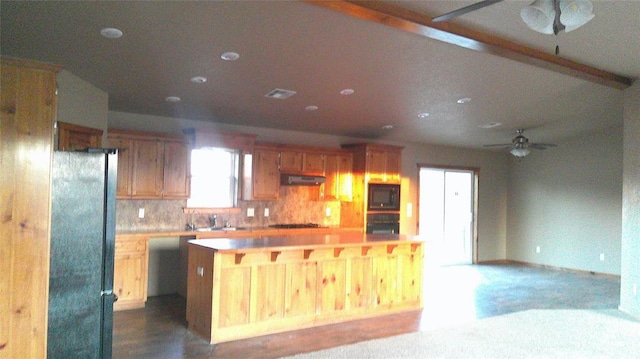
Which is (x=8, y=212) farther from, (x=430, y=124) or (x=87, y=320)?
(x=430, y=124)

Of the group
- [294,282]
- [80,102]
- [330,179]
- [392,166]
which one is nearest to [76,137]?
[80,102]

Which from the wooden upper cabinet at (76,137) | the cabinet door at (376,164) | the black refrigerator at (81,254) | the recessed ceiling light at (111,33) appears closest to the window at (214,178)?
the wooden upper cabinet at (76,137)

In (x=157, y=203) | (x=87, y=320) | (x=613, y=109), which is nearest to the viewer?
(x=87, y=320)

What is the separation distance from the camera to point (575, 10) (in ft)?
8.18

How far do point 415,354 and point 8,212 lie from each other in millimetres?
3292

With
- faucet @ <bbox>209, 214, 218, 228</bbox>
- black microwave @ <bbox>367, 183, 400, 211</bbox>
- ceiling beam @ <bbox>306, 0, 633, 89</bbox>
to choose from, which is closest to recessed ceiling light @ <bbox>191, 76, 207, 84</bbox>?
ceiling beam @ <bbox>306, 0, 633, 89</bbox>

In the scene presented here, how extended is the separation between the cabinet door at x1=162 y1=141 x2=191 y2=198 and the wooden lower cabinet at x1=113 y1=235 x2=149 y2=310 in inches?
33.0

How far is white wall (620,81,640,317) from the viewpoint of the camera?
549 cm

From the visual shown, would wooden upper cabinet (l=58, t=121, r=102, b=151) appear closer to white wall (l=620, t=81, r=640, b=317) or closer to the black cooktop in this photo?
the black cooktop

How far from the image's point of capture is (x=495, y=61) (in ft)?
14.8

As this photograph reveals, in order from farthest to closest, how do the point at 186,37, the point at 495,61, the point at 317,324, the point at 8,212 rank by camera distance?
the point at 317,324 < the point at 495,61 < the point at 186,37 < the point at 8,212

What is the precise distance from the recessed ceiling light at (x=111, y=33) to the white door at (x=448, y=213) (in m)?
7.09

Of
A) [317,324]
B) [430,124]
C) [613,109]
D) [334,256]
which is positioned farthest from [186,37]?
[613,109]

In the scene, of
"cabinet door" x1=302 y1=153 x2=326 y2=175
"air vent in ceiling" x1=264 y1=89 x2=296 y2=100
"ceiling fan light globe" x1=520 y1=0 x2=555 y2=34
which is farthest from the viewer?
"cabinet door" x1=302 y1=153 x2=326 y2=175
